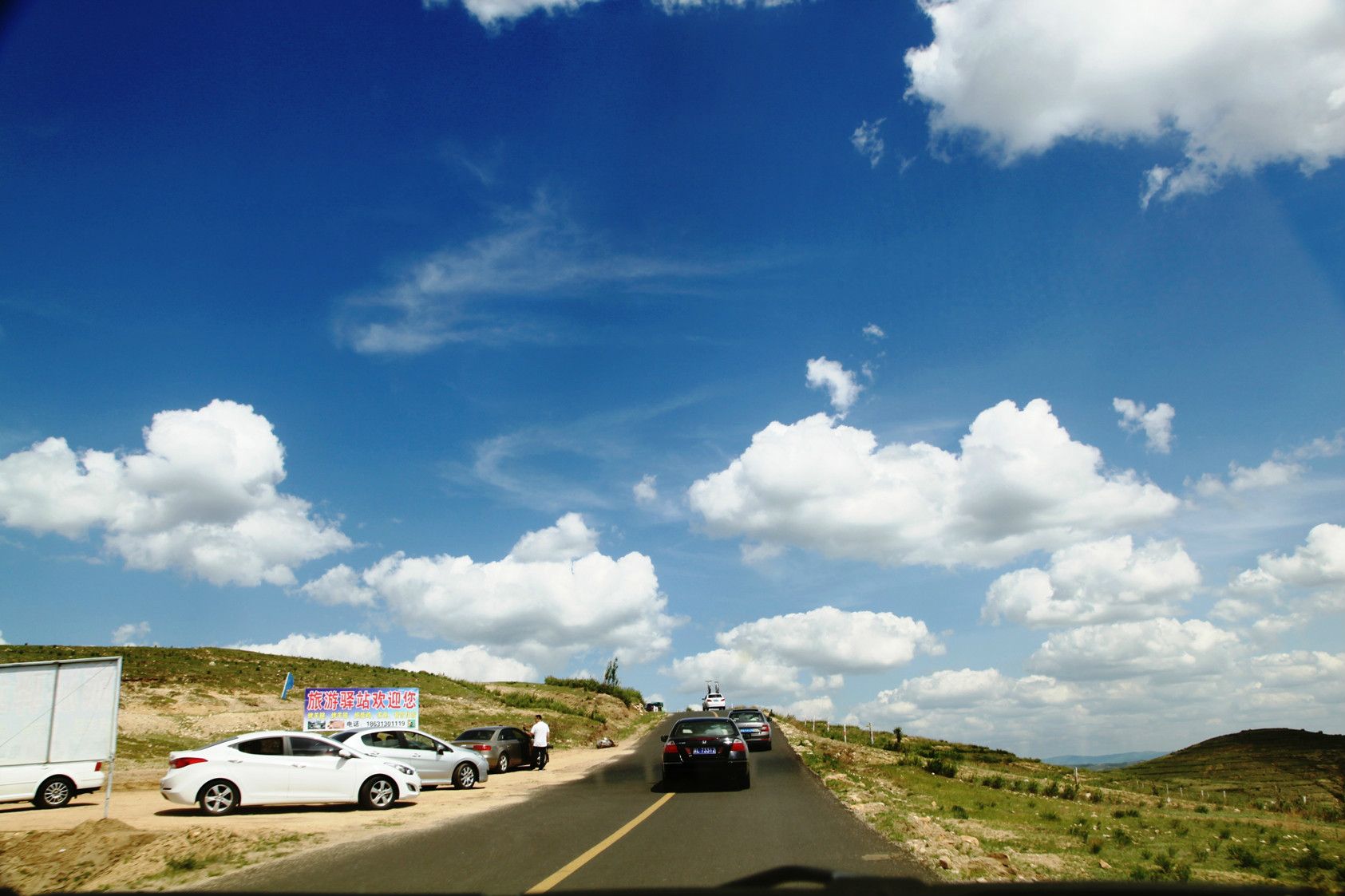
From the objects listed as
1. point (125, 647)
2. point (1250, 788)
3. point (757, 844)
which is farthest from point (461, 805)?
point (125, 647)

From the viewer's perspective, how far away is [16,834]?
1265cm

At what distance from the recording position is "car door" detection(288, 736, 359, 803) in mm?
15531

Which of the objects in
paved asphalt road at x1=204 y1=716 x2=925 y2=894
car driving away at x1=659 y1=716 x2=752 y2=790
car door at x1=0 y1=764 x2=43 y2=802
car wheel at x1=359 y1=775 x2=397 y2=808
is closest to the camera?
paved asphalt road at x1=204 y1=716 x2=925 y2=894

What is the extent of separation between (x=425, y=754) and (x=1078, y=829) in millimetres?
14615

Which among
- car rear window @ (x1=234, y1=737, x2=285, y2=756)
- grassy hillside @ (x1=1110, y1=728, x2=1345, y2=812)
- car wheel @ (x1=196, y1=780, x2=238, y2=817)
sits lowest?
grassy hillside @ (x1=1110, y1=728, x2=1345, y2=812)

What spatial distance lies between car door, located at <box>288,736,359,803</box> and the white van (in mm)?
4911

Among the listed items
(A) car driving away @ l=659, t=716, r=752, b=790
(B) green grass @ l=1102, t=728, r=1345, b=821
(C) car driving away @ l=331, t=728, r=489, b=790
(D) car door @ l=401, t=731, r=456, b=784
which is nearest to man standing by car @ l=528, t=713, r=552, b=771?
(C) car driving away @ l=331, t=728, r=489, b=790

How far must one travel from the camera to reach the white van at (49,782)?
653 inches

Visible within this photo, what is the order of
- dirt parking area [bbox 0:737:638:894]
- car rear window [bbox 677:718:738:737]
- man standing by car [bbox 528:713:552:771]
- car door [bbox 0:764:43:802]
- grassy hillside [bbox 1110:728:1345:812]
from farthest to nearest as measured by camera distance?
grassy hillside [bbox 1110:728:1345:812] < man standing by car [bbox 528:713:552:771] < car rear window [bbox 677:718:738:737] < car door [bbox 0:764:43:802] < dirt parking area [bbox 0:737:638:894]

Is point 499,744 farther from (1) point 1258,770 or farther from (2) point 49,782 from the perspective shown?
(1) point 1258,770

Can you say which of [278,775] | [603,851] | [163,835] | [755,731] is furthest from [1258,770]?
[163,835]

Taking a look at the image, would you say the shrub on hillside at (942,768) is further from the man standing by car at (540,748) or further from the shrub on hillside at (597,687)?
the shrub on hillside at (597,687)

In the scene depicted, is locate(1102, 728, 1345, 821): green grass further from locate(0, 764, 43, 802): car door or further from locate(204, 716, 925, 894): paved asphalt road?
locate(0, 764, 43, 802): car door

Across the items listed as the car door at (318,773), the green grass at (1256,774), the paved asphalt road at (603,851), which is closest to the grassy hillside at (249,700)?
the car door at (318,773)
